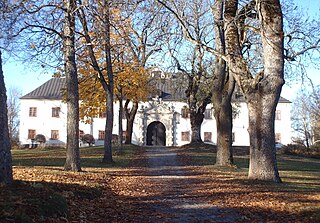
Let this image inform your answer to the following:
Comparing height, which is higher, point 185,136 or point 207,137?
point 185,136

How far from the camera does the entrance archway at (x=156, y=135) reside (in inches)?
1932

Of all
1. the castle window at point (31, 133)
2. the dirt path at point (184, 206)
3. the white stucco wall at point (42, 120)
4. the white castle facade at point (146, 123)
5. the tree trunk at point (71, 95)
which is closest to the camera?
the dirt path at point (184, 206)

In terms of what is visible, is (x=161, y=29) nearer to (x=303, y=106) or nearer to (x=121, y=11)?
(x=121, y=11)

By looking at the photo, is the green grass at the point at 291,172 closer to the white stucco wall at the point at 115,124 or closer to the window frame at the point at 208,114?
the white stucco wall at the point at 115,124

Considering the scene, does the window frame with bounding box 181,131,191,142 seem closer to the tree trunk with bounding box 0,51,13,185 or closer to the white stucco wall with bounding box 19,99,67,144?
the white stucco wall with bounding box 19,99,67,144

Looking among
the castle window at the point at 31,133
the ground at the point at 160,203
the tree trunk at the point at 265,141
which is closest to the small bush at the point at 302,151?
the tree trunk at the point at 265,141

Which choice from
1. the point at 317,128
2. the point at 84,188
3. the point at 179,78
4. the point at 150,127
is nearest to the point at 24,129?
the point at 150,127

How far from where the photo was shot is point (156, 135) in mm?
49312

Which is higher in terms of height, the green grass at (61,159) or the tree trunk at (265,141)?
the tree trunk at (265,141)

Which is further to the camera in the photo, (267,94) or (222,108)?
(222,108)

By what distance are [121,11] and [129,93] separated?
44.2 feet

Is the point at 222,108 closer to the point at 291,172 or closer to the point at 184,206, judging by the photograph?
the point at 291,172

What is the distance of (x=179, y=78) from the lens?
3484cm

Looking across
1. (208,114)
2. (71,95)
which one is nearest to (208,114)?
(208,114)
